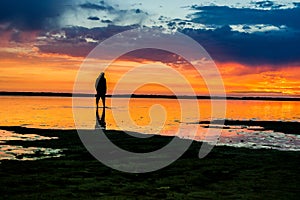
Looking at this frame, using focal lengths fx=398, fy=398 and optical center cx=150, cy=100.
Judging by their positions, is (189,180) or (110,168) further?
(110,168)

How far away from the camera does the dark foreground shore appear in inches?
362

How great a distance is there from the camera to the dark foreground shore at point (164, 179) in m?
9.19

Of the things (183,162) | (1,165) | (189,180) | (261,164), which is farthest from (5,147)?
(261,164)

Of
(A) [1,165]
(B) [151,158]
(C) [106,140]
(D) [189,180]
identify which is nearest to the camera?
(D) [189,180]

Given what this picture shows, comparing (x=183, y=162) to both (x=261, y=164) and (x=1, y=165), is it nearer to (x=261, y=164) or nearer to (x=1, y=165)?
(x=261, y=164)

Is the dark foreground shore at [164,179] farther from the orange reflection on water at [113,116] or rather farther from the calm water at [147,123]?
the orange reflection on water at [113,116]

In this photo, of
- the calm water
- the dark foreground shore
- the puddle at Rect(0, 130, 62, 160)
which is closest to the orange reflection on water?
the calm water

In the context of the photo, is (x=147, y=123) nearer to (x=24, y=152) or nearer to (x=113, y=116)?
(x=113, y=116)

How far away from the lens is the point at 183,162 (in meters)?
13.8

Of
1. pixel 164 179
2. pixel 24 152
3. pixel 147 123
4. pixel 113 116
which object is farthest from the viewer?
pixel 113 116

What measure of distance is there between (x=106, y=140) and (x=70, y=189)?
10129 mm

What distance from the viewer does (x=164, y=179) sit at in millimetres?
10938

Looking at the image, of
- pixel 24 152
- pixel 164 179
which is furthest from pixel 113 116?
pixel 164 179

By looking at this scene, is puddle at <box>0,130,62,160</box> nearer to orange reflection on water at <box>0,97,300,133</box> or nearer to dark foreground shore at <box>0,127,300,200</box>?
dark foreground shore at <box>0,127,300,200</box>
